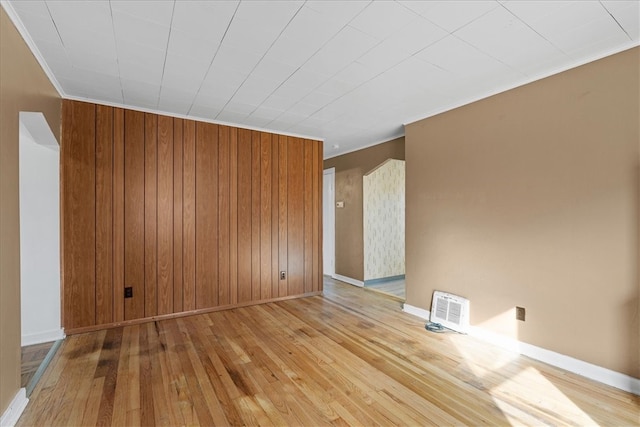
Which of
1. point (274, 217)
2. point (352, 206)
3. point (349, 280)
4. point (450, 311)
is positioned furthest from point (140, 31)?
point (349, 280)

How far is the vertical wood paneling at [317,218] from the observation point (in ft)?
15.8

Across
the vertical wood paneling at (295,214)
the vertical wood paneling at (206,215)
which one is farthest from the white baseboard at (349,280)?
the vertical wood paneling at (206,215)

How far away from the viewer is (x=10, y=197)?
186 cm

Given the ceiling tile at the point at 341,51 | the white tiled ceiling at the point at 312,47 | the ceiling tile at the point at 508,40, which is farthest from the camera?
the ceiling tile at the point at 341,51

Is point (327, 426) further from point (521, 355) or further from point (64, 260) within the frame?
point (64, 260)

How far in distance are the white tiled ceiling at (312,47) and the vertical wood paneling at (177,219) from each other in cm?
50

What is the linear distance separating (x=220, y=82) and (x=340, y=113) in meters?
1.50

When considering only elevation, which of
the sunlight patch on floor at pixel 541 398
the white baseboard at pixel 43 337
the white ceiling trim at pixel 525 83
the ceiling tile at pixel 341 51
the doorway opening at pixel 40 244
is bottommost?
the sunlight patch on floor at pixel 541 398

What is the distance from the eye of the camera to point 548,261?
2.60 meters

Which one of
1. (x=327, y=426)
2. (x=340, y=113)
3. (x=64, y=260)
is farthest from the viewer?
(x=340, y=113)

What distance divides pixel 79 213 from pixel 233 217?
66.1 inches

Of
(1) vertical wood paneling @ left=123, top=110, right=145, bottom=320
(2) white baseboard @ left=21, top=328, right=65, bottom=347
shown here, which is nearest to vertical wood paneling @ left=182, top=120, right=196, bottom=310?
(1) vertical wood paneling @ left=123, top=110, right=145, bottom=320

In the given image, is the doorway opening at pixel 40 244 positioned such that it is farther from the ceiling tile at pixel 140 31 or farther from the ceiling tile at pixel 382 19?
the ceiling tile at pixel 382 19

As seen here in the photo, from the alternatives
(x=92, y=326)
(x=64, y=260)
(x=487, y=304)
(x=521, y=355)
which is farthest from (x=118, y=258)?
(x=521, y=355)
